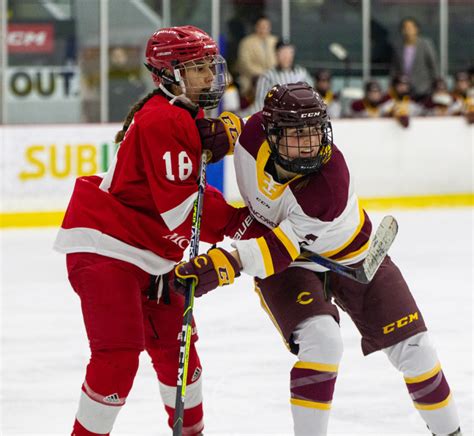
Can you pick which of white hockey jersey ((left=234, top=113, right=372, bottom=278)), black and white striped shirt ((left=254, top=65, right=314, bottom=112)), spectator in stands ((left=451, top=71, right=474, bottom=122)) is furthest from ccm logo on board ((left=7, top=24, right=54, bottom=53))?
white hockey jersey ((left=234, top=113, right=372, bottom=278))

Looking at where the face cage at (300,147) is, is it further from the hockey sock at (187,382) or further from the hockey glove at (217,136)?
the hockey sock at (187,382)

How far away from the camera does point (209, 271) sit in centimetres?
262

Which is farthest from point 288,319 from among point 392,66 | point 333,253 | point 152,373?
point 392,66

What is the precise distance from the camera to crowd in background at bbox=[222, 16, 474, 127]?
26.8ft

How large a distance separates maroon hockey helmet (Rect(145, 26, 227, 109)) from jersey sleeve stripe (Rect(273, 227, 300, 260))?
14.7 inches

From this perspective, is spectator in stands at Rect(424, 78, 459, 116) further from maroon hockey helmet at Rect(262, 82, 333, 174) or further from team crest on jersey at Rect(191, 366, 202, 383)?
maroon hockey helmet at Rect(262, 82, 333, 174)

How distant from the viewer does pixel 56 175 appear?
23.7ft

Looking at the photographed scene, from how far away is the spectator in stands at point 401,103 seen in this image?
821 cm

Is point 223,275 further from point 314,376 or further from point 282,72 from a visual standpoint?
point 282,72

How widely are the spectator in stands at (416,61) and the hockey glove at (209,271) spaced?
22.5ft

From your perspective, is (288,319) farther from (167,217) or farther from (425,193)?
(425,193)

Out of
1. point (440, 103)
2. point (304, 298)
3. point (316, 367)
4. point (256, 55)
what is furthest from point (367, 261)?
point (440, 103)

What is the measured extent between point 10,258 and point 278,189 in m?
3.49

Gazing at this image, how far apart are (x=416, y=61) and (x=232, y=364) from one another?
582 cm
